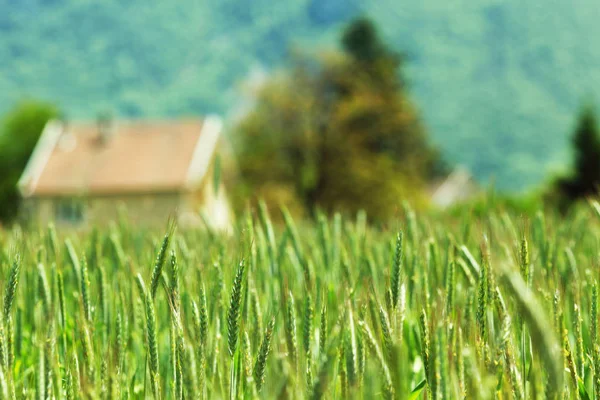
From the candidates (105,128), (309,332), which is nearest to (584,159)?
(105,128)

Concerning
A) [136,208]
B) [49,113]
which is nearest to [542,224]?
[136,208]

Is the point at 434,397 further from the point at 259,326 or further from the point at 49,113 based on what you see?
the point at 49,113

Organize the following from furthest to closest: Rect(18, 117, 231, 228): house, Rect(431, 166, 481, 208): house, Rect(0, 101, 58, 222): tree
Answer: Rect(431, 166, 481, 208): house → Rect(0, 101, 58, 222): tree → Rect(18, 117, 231, 228): house

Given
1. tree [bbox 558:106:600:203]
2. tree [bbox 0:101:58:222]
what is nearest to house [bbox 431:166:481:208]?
tree [bbox 558:106:600:203]

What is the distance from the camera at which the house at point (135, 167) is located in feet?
110

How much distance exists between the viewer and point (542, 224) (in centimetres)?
218

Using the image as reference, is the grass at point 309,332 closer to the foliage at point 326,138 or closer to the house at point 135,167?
the house at point 135,167

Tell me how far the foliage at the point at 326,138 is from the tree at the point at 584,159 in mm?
7695

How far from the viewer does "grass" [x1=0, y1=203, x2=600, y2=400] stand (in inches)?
35.7

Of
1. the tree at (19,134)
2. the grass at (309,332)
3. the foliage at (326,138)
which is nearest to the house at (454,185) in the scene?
the foliage at (326,138)

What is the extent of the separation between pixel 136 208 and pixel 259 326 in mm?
32987

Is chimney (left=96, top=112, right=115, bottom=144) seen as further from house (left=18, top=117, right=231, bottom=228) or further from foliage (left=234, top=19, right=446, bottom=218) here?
foliage (left=234, top=19, right=446, bottom=218)

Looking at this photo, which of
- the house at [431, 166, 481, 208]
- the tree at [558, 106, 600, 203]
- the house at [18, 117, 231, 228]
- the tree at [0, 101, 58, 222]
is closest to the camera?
the house at [18, 117, 231, 228]

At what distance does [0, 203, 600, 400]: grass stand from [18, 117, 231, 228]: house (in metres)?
30.6
